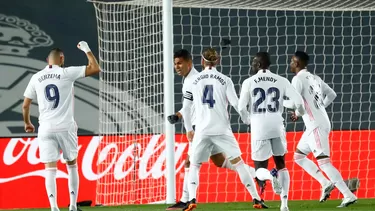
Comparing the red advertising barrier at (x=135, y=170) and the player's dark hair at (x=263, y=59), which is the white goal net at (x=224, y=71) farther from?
the player's dark hair at (x=263, y=59)

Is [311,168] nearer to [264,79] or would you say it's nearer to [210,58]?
[264,79]

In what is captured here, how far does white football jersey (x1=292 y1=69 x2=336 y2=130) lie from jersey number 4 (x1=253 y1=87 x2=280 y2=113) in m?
1.17

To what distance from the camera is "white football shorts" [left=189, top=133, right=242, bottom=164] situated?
1137 centimetres

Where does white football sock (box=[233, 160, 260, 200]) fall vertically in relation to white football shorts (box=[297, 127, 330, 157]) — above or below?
below

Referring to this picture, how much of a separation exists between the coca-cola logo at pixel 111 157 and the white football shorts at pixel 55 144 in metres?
4.99

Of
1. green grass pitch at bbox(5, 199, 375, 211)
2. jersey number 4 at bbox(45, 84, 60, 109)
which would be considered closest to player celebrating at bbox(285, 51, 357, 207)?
green grass pitch at bbox(5, 199, 375, 211)

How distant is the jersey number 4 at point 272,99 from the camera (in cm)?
1127

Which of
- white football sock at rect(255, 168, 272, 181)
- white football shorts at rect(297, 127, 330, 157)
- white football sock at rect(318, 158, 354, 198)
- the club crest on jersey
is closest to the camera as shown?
white football sock at rect(255, 168, 272, 181)

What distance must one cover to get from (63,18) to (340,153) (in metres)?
5.58

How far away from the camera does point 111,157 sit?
663 inches

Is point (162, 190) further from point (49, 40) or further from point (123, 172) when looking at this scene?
point (49, 40)

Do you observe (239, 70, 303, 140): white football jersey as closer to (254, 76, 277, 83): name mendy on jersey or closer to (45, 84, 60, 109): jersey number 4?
(254, 76, 277, 83): name mendy on jersey

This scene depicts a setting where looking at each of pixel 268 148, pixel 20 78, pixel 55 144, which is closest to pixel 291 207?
pixel 268 148

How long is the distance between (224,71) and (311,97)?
7.17 m
